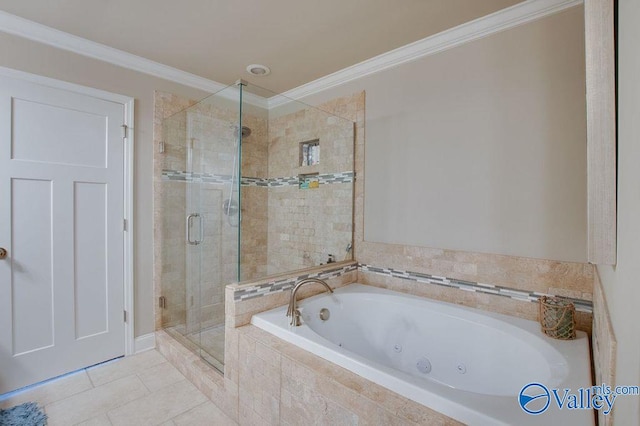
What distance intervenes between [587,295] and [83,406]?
311 cm

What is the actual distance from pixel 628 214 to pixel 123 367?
9.93 ft

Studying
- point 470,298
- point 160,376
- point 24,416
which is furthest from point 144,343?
point 470,298

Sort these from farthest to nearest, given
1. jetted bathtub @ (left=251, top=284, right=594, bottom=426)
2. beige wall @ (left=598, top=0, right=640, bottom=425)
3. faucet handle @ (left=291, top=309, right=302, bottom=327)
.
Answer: faucet handle @ (left=291, top=309, right=302, bottom=327), jetted bathtub @ (left=251, top=284, right=594, bottom=426), beige wall @ (left=598, top=0, right=640, bottom=425)

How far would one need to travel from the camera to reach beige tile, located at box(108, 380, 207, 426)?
5.74 feet

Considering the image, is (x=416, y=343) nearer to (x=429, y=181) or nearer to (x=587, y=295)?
(x=587, y=295)

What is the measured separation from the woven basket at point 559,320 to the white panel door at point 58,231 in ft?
9.91

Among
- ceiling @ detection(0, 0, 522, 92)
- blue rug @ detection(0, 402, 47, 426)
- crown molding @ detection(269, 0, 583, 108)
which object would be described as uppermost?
ceiling @ detection(0, 0, 522, 92)

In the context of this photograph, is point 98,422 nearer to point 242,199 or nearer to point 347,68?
point 242,199

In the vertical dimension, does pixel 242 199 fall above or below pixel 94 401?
above

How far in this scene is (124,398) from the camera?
193 cm

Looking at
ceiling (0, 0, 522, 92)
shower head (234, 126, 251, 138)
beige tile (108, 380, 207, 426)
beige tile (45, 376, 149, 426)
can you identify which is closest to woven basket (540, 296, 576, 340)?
ceiling (0, 0, 522, 92)

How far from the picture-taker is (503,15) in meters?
1.87

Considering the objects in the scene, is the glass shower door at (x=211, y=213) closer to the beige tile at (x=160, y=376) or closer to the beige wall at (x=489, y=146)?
the beige tile at (x=160, y=376)

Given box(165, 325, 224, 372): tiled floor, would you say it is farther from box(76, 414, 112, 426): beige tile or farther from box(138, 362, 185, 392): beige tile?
box(76, 414, 112, 426): beige tile
